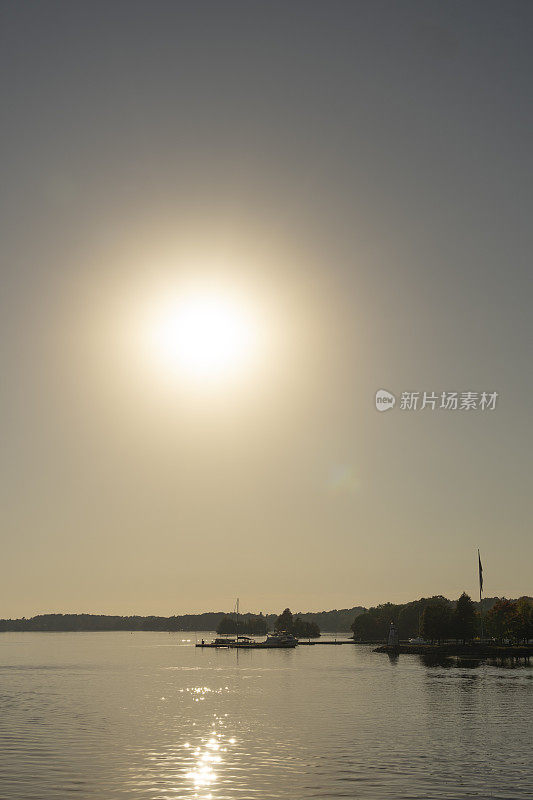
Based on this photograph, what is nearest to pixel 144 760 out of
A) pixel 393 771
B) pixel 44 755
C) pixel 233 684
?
pixel 44 755

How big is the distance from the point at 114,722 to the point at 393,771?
3853 centimetres

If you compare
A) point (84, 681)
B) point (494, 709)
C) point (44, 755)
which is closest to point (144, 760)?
point (44, 755)

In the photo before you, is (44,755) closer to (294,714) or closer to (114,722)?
(114,722)

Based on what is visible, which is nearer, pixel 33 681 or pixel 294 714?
pixel 294 714

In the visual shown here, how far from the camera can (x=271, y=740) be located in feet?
227

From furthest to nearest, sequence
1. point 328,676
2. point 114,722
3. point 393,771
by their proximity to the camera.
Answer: point 328,676, point 114,722, point 393,771

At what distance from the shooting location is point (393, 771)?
2159 inches

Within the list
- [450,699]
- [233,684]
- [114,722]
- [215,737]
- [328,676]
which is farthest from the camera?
[328,676]

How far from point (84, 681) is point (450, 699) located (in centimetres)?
7237

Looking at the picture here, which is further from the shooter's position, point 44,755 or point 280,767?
point 44,755

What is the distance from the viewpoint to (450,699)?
3981 inches

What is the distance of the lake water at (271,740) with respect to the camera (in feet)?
167

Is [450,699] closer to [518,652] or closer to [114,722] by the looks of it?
[114,722]

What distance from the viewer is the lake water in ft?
167
